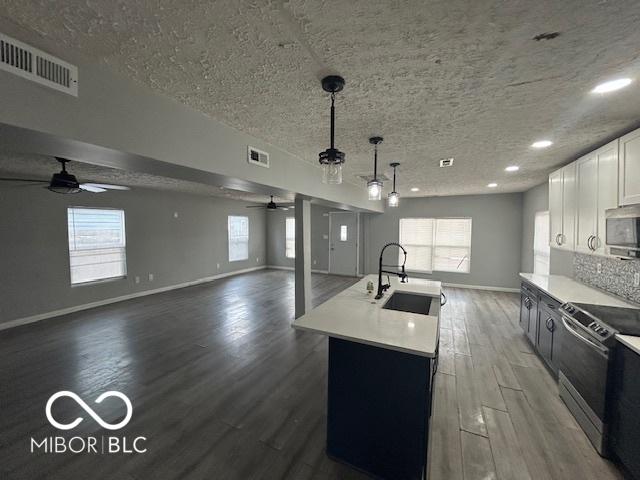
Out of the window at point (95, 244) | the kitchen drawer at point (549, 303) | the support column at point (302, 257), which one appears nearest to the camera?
the kitchen drawer at point (549, 303)

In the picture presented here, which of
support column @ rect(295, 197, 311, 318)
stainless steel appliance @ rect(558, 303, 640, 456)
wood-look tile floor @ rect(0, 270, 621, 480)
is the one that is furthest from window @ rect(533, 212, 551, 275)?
support column @ rect(295, 197, 311, 318)

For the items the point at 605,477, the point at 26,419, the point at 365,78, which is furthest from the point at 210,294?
the point at 605,477

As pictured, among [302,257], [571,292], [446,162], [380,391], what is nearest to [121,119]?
[380,391]

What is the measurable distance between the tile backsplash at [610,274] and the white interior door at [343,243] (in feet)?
17.4

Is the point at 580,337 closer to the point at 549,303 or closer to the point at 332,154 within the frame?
the point at 549,303

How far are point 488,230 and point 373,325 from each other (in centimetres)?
611

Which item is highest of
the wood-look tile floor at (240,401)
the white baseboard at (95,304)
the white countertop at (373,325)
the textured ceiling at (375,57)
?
the textured ceiling at (375,57)

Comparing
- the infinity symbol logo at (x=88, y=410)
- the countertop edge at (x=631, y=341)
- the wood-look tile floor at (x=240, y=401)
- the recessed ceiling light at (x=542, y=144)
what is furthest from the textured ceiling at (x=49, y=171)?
the countertop edge at (x=631, y=341)

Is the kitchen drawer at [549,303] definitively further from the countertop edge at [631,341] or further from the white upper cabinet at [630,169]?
the white upper cabinet at [630,169]

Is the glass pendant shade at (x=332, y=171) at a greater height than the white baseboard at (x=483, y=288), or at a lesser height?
greater

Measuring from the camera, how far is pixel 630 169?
206cm

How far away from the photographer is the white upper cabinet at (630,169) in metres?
1.98

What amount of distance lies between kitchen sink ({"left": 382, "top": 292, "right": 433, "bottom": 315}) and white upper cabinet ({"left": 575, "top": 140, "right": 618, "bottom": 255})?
1.62 m

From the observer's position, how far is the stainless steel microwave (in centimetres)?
190
